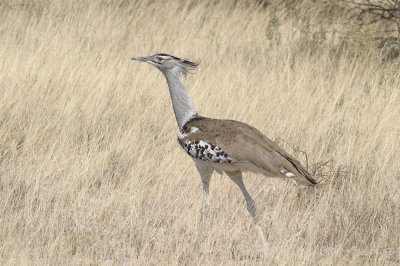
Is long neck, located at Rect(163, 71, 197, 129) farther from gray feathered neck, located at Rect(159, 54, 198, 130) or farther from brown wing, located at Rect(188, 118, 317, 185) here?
brown wing, located at Rect(188, 118, 317, 185)

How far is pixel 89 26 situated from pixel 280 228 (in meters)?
4.58

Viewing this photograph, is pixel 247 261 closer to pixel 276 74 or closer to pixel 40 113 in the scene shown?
pixel 40 113

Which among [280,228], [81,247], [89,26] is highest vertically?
[89,26]

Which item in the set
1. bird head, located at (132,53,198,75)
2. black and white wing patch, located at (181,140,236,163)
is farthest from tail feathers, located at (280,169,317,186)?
bird head, located at (132,53,198,75)

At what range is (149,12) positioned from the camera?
348 inches

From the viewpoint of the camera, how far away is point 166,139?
17.9 feet

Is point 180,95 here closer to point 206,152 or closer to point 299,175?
point 206,152

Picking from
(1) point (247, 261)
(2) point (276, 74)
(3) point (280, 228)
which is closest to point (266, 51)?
(2) point (276, 74)

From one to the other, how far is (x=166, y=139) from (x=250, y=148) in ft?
5.91

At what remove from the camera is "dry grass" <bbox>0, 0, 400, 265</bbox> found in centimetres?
394

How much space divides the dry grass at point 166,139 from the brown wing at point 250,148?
435 mm

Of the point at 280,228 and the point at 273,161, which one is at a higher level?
the point at 273,161

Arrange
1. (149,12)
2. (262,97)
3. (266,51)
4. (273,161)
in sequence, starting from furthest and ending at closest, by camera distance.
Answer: (149,12)
(266,51)
(262,97)
(273,161)

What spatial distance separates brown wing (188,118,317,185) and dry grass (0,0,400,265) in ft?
1.43
